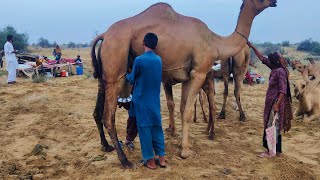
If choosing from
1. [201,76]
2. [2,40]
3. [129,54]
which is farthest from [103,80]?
[2,40]

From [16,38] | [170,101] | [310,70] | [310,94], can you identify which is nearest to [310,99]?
[310,94]

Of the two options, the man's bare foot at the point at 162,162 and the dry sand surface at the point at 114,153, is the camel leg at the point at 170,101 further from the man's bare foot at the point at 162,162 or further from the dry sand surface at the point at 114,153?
the man's bare foot at the point at 162,162

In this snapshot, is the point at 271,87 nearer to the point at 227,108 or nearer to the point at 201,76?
the point at 201,76

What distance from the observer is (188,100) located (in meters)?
5.91

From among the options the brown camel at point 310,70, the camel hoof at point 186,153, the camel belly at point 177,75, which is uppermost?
the camel belly at point 177,75

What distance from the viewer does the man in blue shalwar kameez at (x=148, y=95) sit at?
16.0ft

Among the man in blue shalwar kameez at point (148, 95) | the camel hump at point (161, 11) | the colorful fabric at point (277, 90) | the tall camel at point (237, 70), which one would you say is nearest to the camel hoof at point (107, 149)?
the man in blue shalwar kameez at point (148, 95)

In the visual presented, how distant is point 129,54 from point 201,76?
3.81 feet

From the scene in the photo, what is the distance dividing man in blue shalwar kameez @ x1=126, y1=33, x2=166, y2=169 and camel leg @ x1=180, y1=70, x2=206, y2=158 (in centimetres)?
70

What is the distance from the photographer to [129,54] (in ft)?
18.4

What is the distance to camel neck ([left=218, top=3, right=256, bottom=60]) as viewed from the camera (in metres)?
6.18

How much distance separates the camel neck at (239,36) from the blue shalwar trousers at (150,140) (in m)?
1.83

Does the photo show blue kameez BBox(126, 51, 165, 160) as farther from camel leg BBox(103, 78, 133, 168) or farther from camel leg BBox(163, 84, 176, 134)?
camel leg BBox(163, 84, 176, 134)

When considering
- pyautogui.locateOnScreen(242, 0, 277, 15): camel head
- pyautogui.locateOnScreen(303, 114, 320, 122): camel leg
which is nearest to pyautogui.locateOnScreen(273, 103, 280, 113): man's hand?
pyautogui.locateOnScreen(242, 0, 277, 15): camel head
